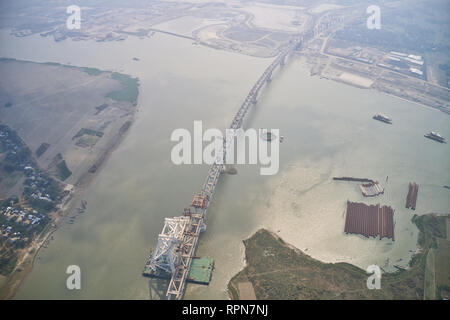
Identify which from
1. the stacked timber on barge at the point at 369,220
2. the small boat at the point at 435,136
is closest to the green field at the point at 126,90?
the stacked timber on barge at the point at 369,220

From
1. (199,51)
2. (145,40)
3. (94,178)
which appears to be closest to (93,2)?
(145,40)

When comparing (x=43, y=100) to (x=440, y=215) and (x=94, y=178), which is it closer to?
(x=94, y=178)

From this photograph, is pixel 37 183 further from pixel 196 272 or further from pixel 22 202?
pixel 196 272

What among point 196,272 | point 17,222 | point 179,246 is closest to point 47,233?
point 17,222

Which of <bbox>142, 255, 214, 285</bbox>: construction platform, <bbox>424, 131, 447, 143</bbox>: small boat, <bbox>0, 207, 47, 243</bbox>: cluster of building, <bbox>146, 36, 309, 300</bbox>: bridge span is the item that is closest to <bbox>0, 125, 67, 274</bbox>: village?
<bbox>0, 207, 47, 243</bbox>: cluster of building

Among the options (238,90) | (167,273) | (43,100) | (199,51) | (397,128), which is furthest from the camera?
(199,51)

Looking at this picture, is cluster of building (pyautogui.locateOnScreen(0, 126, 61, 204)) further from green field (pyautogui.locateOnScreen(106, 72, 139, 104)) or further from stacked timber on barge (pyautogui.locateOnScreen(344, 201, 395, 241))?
stacked timber on barge (pyautogui.locateOnScreen(344, 201, 395, 241))

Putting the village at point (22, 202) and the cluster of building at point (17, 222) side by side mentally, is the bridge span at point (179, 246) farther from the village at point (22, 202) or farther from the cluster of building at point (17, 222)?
the cluster of building at point (17, 222)
